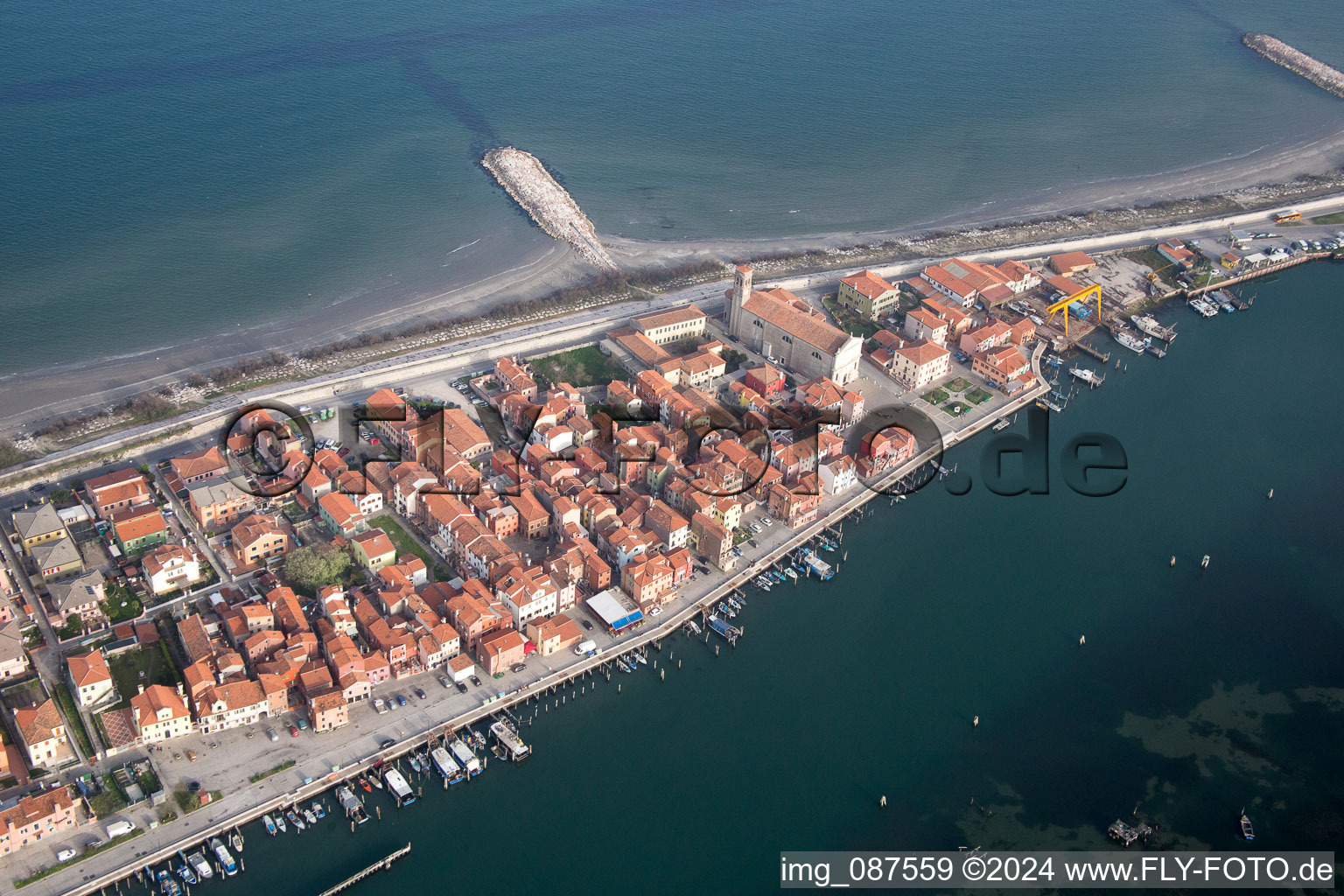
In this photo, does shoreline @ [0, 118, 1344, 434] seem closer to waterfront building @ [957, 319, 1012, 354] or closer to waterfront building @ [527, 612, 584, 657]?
waterfront building @ [957, 319, 1012, 354]

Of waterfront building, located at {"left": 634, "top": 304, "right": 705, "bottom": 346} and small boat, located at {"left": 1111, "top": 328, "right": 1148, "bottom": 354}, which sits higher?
waterfront building, located at {"left": 634, "top": 304, "right": 705, "bottom": 346}

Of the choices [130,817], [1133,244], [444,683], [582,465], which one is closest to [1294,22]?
[1133,244]

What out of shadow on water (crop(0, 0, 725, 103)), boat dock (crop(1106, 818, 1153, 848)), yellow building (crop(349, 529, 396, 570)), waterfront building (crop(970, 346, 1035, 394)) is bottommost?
boat dock (crop(1106, 818, 1153, 848))

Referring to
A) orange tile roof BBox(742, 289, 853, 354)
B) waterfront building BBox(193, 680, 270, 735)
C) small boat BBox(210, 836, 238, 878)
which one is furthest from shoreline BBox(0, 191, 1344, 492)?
small boat BBox(210, 836, 238, 878)

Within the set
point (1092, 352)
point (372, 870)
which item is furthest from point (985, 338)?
point (372, 870)

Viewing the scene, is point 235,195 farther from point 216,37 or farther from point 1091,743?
Answer: point 1091,743

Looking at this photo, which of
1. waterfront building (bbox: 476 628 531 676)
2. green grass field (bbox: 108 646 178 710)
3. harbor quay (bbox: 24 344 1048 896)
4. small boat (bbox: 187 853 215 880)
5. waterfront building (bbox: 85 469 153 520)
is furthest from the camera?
waterfront building (bbox: 85 469 153 520)

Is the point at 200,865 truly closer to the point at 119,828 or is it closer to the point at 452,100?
the point at 119,828
